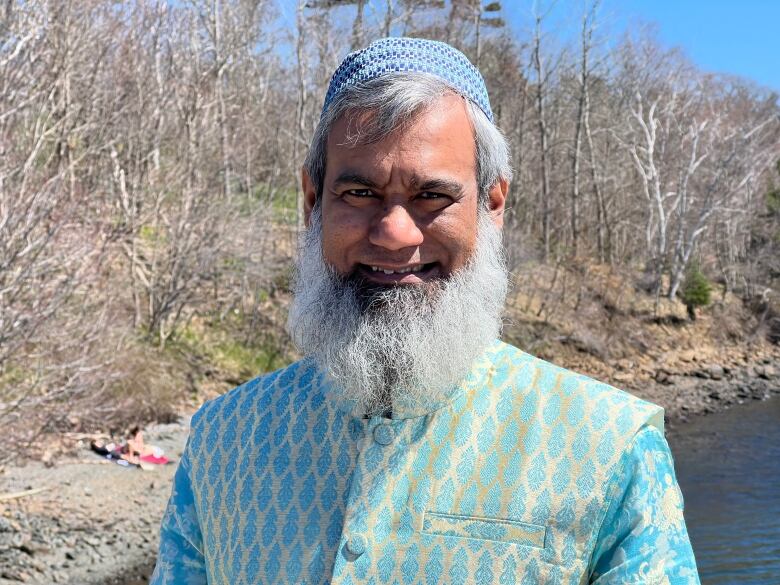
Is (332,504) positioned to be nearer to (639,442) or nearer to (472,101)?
(639,442)

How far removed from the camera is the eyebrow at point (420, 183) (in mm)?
1273

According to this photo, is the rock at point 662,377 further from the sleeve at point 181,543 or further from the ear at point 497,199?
the sleeve at point 181,543

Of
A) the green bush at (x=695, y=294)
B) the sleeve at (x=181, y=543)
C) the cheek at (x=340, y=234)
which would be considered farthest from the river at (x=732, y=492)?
the cheek at (x=340, y=234)

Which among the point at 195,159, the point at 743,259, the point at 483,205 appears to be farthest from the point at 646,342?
the point at 483,205

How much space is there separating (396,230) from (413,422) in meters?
0.28

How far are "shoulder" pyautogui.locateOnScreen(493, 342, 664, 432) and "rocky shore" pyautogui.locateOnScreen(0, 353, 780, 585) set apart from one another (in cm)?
840

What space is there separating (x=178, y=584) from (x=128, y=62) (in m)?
14.4

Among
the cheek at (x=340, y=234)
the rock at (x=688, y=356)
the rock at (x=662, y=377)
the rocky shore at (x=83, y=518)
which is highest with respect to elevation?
the cheek at (x=340, y=234)

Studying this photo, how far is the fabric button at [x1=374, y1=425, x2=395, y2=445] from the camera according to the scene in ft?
4.12

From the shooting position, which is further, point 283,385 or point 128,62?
point 128,62

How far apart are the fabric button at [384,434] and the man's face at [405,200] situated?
0.72 ft

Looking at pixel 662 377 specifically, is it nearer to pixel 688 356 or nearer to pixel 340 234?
pixel 688 356

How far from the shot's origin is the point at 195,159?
15.5 metres

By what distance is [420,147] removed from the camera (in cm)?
129
